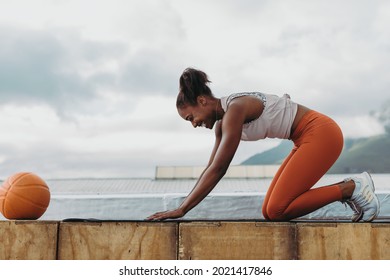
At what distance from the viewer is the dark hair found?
2.79m

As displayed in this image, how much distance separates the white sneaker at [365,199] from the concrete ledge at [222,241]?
0.54 m

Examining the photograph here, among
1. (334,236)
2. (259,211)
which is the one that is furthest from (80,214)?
(334,236)

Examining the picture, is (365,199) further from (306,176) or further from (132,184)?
(132,184)

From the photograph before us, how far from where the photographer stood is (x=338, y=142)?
9.34ft

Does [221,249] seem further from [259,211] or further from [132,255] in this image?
[259,211]

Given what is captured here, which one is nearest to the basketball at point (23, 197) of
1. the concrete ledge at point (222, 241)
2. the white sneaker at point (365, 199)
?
the concrete ledge at point (222, 241)

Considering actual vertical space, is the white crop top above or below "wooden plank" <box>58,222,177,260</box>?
above

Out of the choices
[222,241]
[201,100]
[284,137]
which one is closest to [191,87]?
[201,100]

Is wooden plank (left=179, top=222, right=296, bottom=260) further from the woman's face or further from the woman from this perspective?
the woman's face

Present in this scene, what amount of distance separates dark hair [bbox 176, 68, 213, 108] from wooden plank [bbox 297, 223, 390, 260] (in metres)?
0.95

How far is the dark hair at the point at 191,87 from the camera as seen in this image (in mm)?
2791

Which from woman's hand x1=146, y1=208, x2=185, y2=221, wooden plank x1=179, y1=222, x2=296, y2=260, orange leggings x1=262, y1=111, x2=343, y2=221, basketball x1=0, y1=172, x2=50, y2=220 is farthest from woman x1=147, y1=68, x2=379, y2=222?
basketball x1=0, y1=172, x2=50, y2=220

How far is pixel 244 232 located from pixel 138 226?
0.45 meters

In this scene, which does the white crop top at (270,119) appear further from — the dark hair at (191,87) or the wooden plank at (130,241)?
the wooden plank at (130,241)
